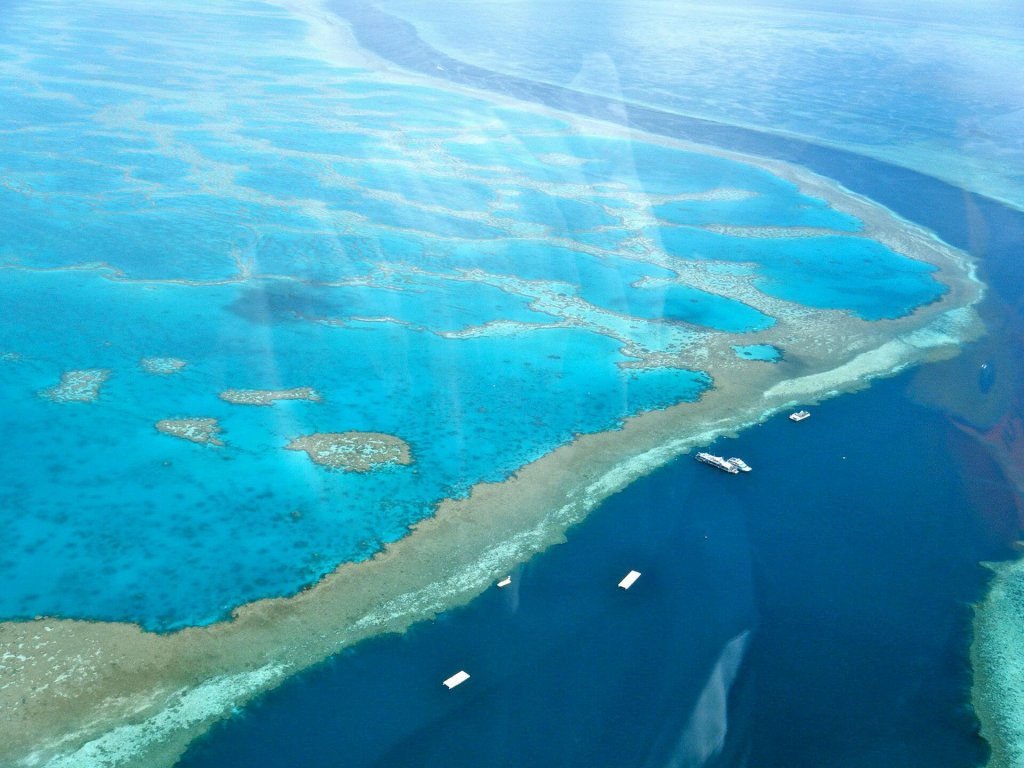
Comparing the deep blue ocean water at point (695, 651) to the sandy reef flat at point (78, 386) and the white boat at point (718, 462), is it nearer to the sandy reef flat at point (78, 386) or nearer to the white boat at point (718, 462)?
the white boat at point (718, 462)

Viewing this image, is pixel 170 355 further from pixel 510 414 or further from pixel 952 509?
pixel 952 509

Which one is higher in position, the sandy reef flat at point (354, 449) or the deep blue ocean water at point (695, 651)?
the deep blue ocean water at point (695, 651)

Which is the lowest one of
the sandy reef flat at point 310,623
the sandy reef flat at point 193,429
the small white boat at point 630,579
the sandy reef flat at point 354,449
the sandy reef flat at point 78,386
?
the sandy reef flat at point 78,386

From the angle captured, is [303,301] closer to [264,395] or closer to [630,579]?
[264,395]

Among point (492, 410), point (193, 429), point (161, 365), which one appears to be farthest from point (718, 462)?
point (161, 365)

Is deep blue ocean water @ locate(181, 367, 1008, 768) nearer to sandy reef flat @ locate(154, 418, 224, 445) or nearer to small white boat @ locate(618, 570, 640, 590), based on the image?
small white boat @ locate(618, 570, 640, 590)

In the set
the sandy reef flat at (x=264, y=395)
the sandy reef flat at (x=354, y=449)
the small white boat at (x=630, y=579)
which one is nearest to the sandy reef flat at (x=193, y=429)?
the sandy reef flat at (x=264, y=395)
